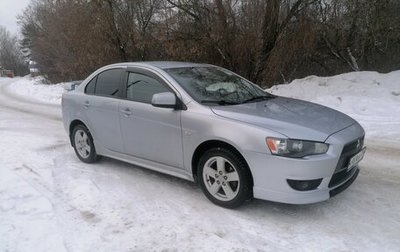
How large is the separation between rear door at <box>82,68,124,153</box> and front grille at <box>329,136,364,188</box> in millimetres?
2914

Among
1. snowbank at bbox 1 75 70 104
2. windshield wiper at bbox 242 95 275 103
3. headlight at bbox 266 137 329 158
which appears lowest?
snowbank at bbox 1 75 70 104

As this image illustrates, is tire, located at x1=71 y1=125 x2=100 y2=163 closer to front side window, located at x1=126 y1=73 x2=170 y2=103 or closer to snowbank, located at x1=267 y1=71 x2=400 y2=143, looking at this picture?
front side window, located at x1=126 y1=73 x2=170 y2=103

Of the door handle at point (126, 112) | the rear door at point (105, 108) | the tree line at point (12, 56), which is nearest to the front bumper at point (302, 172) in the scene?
the door handle at point (126, 112)

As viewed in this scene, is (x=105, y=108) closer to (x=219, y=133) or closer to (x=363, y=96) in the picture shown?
(x=219, y=133)

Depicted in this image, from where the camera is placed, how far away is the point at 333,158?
383 cm

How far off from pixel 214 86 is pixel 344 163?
189cm

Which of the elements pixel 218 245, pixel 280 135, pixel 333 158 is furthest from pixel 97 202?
pixel 333 158

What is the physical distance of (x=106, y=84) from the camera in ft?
19.0

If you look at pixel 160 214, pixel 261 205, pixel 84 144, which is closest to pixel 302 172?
pixel 261 205

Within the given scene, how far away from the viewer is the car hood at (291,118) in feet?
12.8

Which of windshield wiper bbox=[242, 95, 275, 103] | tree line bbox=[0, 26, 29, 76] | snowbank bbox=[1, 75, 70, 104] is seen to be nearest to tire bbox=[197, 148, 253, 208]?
windshield wiper bbox=[242, 95, 275, 103]

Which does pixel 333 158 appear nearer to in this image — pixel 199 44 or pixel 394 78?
pixel 394 78

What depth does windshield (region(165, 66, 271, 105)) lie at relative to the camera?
15.5 feet

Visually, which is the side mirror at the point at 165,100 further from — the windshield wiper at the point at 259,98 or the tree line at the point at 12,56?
the tree line at the point at 12,56
